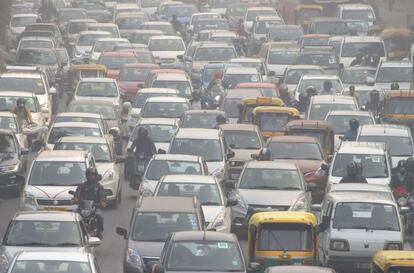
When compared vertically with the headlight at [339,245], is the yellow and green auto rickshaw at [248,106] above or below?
below

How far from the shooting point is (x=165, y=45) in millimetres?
66188

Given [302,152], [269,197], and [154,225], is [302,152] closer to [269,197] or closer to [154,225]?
[269,197]

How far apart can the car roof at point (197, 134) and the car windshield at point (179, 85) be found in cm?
1274

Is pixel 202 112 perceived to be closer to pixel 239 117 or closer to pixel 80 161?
pixel 239 117

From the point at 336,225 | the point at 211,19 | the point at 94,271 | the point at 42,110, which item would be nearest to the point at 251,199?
the point at 336,225

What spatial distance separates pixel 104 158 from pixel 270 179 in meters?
5.33

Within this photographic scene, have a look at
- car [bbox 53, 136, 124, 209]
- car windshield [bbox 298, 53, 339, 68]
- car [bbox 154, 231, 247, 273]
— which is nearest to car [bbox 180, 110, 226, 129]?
car [bbox 53, 136, 124, 209]

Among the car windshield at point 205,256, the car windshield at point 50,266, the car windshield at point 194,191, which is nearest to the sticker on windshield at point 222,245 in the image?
the car windshield at point 205,256

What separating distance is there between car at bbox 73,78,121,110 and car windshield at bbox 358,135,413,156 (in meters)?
12.9

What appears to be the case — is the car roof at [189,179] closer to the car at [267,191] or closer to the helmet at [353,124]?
the car at [267,191]

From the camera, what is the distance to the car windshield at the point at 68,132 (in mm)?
40656

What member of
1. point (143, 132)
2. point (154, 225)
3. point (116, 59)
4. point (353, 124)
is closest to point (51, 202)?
point (154, 225)

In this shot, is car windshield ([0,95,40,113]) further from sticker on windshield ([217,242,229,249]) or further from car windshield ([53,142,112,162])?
sticker on windshield ([217,242,229,249])

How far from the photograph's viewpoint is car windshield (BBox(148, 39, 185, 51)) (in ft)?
216
